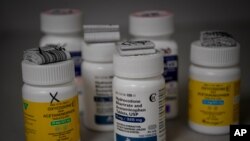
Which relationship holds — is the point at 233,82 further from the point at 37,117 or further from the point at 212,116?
the point at 37,117

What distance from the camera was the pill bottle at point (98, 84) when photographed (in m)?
0.77

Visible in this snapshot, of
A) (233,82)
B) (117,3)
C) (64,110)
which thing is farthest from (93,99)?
(117,3)

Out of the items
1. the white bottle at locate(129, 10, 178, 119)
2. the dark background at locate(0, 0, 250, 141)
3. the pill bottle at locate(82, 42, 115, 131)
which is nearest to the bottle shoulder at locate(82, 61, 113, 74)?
the pill bottle at locate(82, 42, 115, 131)

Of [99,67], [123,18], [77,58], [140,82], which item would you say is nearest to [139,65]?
[140,82]

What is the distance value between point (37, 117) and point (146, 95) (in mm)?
171

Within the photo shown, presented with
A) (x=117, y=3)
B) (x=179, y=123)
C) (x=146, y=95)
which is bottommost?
(x=179, y=123)

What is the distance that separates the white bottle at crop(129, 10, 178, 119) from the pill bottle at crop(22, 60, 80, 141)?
191mm

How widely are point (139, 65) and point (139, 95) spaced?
5 cm

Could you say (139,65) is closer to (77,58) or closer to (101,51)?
(101,51)

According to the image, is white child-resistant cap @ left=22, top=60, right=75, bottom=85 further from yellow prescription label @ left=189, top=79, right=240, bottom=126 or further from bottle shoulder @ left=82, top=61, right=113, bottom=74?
yellow prescription label @ left=189, top=79, right=240, bottom=126

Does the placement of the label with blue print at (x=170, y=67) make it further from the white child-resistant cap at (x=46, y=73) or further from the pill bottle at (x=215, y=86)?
the white child-resistant cap at (x=46, y=73)

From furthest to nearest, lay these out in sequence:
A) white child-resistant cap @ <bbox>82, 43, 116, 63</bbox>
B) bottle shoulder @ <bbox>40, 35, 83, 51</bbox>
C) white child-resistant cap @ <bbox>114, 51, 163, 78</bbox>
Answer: bottle shoulder @ <bbox>40, 35, 83, 51</bbox>
white child-resistant cap @ <bbox>82, 43, 116, 63</bbox>
white child-resistant cap @ <bbox>114, 51, 163, 78</bbox>

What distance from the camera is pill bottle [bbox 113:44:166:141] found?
671 millimetres

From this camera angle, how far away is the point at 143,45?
69 centimetres
